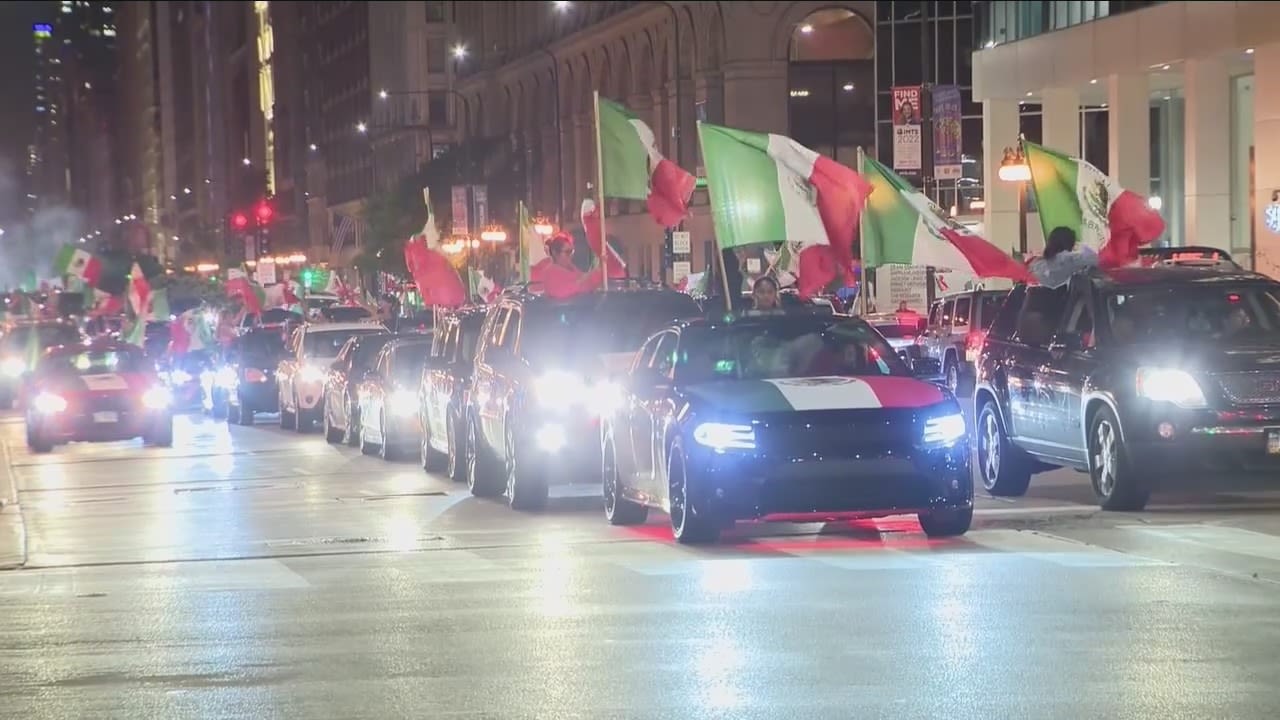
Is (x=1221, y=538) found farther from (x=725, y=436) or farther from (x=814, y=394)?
(x=725, y=436)

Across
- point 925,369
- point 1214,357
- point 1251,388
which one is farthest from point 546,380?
point 1251,388

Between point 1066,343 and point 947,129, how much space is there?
3099 centimetres

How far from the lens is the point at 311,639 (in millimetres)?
11656

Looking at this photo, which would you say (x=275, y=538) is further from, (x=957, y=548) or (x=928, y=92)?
(x=928, y=92)

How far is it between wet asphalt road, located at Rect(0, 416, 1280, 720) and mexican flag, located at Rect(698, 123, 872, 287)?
5.37m

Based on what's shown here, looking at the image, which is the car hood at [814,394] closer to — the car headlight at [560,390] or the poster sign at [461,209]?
the car headlight at [560,390]

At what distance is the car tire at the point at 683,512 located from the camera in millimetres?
15484

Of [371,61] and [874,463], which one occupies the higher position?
[371,61]

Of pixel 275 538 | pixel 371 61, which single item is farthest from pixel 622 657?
pixel 371 61

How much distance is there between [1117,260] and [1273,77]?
28.7 meters

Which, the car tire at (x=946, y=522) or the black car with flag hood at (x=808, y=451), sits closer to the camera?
the black car with flag hood at (x=808, y=451)

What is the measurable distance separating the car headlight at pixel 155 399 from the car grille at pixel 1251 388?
61.5ft

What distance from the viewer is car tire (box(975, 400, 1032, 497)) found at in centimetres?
1964

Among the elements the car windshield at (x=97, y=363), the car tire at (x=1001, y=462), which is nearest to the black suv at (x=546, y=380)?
the car tire at (x=1001, y=462)
